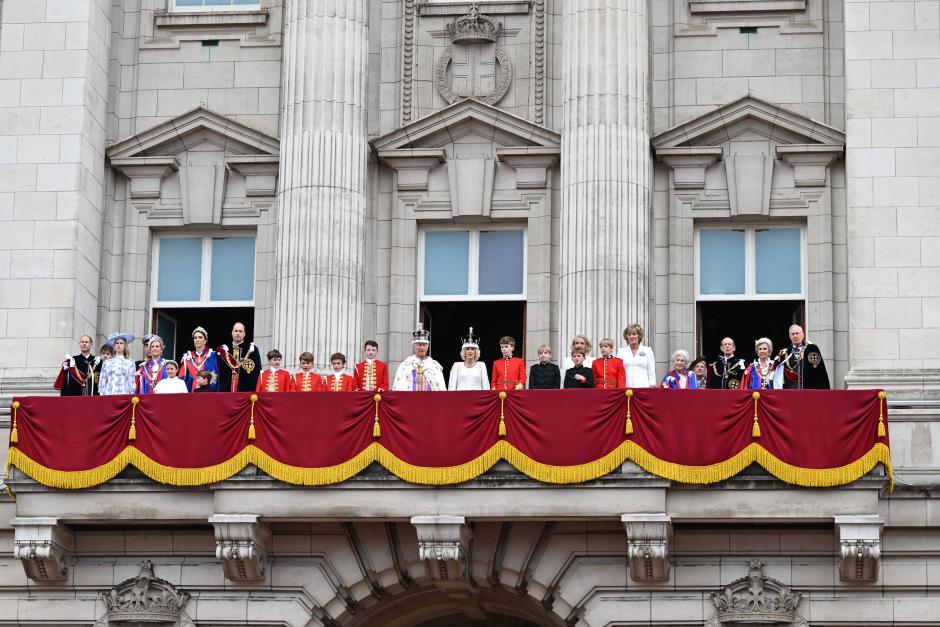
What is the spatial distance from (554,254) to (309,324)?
4.81 metres

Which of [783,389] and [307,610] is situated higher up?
[783,389]

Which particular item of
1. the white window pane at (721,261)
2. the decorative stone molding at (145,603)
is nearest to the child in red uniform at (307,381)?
the decorative stone molding at (145,603)

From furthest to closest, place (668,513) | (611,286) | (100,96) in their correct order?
(100,96), (611,286), (668,513)

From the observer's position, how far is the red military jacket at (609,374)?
37.8m

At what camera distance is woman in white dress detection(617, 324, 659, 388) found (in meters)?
37.9

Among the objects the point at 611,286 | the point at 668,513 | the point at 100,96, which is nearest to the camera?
the point at 668,513

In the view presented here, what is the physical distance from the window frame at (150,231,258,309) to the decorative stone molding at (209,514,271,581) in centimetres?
626

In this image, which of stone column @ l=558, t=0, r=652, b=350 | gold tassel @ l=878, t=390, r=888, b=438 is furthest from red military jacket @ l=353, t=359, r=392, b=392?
gold tassel @ l=878, t=390, r=888, b=438

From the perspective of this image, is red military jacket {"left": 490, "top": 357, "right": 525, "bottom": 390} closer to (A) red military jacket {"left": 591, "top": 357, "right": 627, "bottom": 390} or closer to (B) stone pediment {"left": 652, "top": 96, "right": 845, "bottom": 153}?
(A) red military jacket {"left": 591, "top": 357, "right": 627, "bottom": 390}

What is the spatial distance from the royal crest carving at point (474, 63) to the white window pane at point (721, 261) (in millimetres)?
4738

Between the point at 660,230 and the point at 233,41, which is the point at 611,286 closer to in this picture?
the point at 660,230

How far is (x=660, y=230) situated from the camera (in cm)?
4181

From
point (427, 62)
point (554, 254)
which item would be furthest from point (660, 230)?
point (427, 62)

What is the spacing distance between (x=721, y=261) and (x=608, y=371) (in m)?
5.13
